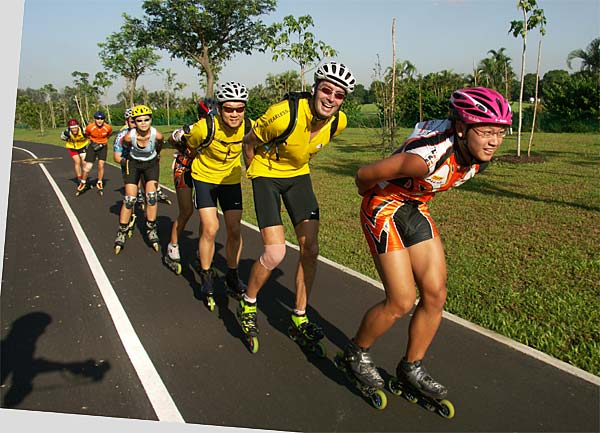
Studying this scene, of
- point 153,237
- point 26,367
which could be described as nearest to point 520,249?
point 153,237

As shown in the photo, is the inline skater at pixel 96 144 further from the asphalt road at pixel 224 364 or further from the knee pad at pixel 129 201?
the asphalt road at pixel 224 364

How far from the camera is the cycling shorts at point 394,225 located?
11.3ft

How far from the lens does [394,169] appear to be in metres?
3.18

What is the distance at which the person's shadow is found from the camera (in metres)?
3.94

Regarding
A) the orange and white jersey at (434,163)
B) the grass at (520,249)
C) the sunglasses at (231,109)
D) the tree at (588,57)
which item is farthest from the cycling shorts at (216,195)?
the tree at (588,57)

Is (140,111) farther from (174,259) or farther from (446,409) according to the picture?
(446,409)

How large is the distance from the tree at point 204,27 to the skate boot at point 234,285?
22250 millimetres

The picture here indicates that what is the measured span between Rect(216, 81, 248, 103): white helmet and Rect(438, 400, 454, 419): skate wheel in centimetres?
340

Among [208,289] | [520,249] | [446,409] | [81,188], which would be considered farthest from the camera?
[81,188]

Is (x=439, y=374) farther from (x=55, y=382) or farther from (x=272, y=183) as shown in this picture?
(x=55, y=382)

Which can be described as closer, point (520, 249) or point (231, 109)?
point (231, 109)

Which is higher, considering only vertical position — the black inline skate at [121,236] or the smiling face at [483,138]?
the smiling face at [483,138]

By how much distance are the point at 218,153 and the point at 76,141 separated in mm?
10637

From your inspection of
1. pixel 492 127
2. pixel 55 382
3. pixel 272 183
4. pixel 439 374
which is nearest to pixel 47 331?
pixel 55 382
